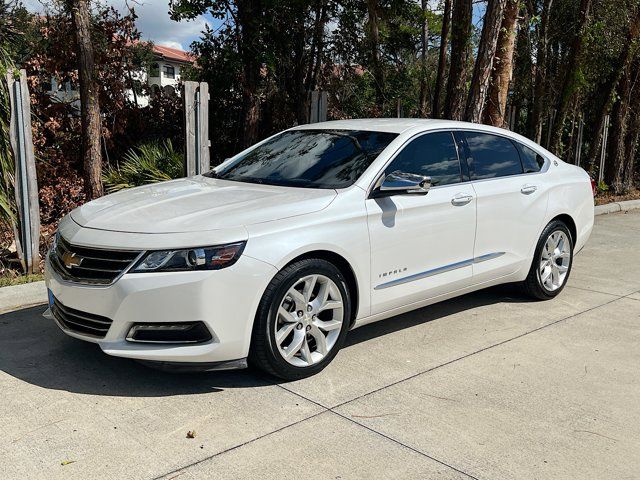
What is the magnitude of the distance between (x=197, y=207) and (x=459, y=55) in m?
6.80

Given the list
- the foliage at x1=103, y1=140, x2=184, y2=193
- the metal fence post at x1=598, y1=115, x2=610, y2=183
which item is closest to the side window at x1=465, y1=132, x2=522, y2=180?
the foliage at x1=103, y1=140, x2=184, y2=193

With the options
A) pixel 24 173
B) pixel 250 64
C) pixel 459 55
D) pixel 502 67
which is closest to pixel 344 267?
pixel 24 173

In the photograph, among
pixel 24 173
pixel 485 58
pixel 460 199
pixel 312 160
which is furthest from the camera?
pixel 485 58

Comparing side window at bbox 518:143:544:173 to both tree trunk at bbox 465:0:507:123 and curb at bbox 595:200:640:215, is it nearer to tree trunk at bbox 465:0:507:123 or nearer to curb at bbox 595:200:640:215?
tree trunk at bbox 465:0:507:123

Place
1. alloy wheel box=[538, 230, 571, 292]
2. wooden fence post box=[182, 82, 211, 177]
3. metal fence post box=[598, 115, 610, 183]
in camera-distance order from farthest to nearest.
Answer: metal fence post box=[598, 115, 610, 183] < wooden fence post box=[182, 82, 211, 177] < alloy wheel box=[538, 230, 571, 292]

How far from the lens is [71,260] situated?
13.0 ft

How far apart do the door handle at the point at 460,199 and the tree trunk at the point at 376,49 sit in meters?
7.65

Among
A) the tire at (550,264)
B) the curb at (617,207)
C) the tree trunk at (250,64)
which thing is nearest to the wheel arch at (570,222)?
the tire at (550,264)

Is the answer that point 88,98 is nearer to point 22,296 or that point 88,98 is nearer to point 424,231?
point 22,296

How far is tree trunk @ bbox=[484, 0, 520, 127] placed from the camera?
398 inches

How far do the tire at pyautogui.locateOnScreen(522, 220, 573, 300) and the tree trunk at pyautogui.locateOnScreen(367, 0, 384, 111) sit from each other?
23.2 ft

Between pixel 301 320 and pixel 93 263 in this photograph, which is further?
pixel 301 320

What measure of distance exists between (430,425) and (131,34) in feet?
30.9

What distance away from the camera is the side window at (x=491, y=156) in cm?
541
